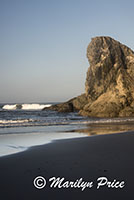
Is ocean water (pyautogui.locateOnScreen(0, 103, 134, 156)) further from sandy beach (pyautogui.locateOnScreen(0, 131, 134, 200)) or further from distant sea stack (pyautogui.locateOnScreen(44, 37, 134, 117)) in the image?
distant sea stack (pyautogui.locateOnScreen(44, 37, 134, 117))

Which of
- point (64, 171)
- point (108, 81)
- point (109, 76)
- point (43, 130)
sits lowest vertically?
point (43, 130)

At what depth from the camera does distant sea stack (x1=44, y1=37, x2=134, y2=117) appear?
35166mm

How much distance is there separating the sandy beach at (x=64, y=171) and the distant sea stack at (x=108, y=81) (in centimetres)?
2668

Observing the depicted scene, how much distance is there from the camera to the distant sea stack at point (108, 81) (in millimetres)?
35166

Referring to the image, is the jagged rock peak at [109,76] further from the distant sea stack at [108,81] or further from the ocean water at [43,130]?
the ocean water at [43,130]

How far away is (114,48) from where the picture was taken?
50.3m

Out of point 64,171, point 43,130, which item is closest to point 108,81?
point 43,130

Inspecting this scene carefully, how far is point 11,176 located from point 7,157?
6.52 ft

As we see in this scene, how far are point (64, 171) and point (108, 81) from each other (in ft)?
149

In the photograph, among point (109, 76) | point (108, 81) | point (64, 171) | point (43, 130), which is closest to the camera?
point (64, 171)

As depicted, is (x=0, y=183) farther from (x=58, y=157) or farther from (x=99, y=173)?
(x=58, y=157)

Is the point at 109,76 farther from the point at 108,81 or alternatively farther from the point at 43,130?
the point at 43,130

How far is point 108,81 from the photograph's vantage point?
49.2 m

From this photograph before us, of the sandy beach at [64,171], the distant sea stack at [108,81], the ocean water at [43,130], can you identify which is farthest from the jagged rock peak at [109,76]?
the sandy beach at [64,171]
